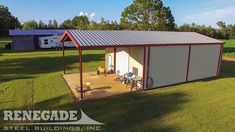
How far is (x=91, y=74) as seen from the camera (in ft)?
55.1

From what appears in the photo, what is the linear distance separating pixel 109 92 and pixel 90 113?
319 centimetres

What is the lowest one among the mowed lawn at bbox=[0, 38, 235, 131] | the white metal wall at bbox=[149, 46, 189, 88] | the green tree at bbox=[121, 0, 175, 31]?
the mowed lawn at bbox=[0, 38, 235, 131]

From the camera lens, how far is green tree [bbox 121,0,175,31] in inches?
1457

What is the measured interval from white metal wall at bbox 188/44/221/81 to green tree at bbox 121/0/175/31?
21096 millimetres

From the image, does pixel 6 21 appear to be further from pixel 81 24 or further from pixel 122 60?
pixel 122 60

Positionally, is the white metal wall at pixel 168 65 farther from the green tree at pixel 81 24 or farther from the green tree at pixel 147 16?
the green tree at pixel 81 24

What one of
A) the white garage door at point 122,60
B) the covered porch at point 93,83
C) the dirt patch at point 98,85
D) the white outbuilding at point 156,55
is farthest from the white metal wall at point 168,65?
the white garage door at point 122,60

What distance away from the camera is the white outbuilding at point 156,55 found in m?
12.3

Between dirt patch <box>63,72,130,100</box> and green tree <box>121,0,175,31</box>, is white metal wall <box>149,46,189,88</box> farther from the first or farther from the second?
green tree <box>121,0,175,31</box>

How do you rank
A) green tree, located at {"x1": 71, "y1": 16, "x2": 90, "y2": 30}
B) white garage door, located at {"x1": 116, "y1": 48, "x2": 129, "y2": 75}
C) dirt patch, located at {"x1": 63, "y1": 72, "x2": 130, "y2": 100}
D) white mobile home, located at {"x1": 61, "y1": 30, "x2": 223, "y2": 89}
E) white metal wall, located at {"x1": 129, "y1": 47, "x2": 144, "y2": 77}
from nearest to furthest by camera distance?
dirt patch, located at {"x1": 63, "y1": 72, "x2": 130, "y2": 100} < white mobile home, located at {"x1": 61, "y1": 30, "x2": 223, "y2": 89} < white metal wall, located at {"x1": 129, "y1": 47, "x2": 144, "y2": 77} < white garage door, located at {"x1": 116, "y1": 48, "x2": 129, "y2": 75} < green tree, located at {"x1": 71, "y1": 16, "x2": 90, "y2": 30}

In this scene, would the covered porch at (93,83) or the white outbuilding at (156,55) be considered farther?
the white outbuilding at (156,55)

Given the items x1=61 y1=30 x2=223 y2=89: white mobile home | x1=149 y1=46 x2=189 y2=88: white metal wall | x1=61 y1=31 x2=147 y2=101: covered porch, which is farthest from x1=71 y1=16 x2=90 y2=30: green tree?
x1=149 y1=46 x2=189 y2=88: white metal wall

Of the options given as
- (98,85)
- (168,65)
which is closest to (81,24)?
(98,85)

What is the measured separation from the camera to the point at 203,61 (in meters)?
15.8
